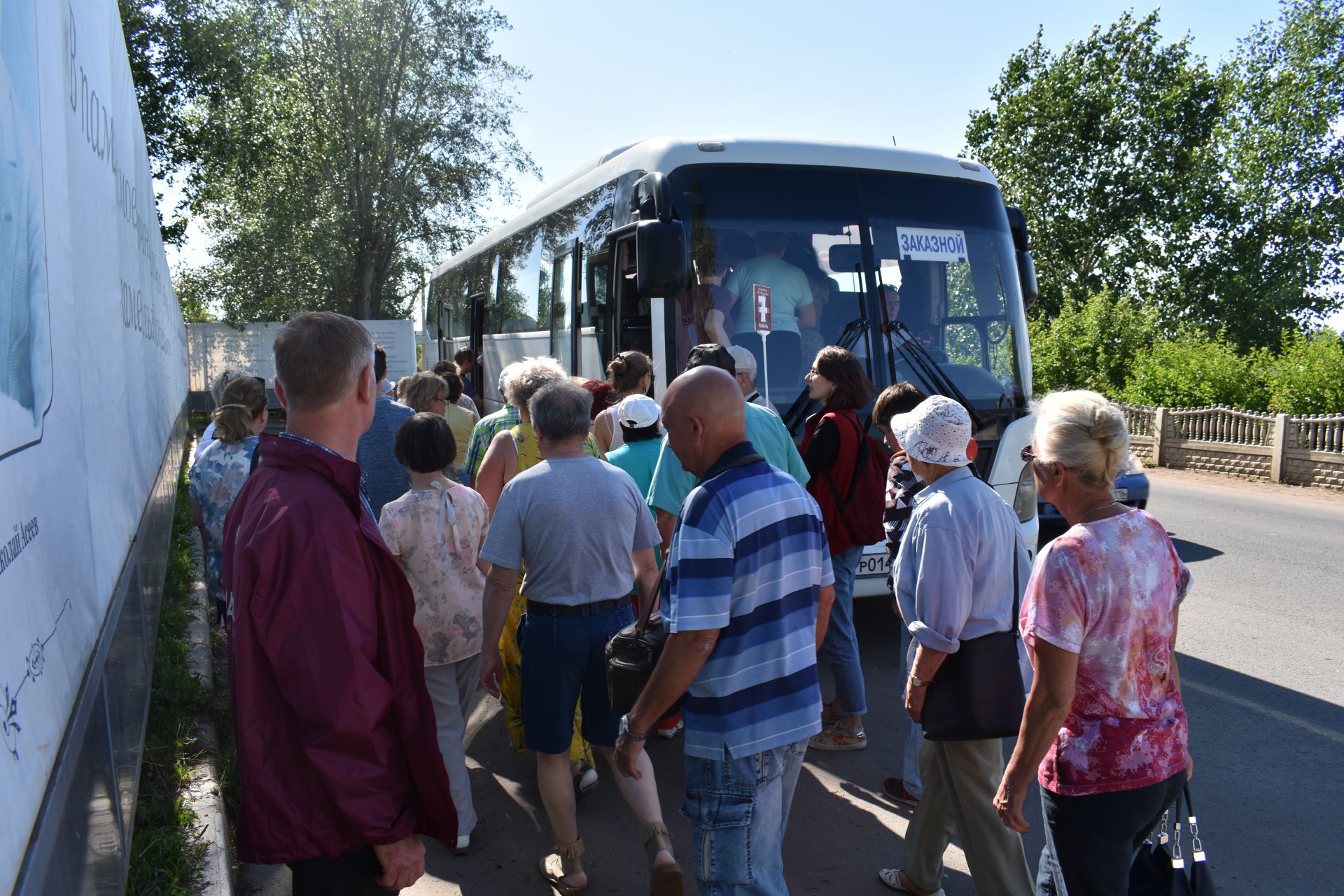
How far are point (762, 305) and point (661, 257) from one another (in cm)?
90

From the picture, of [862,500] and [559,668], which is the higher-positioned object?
[862,500]

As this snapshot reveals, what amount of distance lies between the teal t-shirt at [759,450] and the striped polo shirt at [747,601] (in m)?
1.90

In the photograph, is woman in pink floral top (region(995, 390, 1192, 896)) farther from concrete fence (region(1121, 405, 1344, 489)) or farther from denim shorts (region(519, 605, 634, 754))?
concrete fence (region(1121, 405, 1344, 489))

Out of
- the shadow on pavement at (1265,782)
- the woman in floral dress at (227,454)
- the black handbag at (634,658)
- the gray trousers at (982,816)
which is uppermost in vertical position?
the woman in floral dress at (227,454)

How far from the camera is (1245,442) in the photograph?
61.4 ft

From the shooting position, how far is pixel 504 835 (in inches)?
170

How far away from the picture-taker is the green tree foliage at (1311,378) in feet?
62.3

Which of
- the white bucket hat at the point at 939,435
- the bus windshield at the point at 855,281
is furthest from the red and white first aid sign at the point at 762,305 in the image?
the white bucket hat at the point at 939,435

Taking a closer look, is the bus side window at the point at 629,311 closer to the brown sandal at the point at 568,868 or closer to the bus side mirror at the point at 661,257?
the bus side mirror at the point at 661,257

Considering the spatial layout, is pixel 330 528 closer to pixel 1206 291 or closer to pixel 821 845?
pixel 821 845

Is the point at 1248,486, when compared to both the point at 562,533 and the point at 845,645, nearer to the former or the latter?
the point at 845,645

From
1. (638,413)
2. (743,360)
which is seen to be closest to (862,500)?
(743,360)

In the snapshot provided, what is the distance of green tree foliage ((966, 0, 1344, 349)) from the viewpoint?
35719 millimetres

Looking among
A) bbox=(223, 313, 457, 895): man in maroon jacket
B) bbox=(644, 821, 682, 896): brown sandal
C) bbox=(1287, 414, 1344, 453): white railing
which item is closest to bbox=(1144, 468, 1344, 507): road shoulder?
bbox=(1287, 414, 1344, 453): white railing
